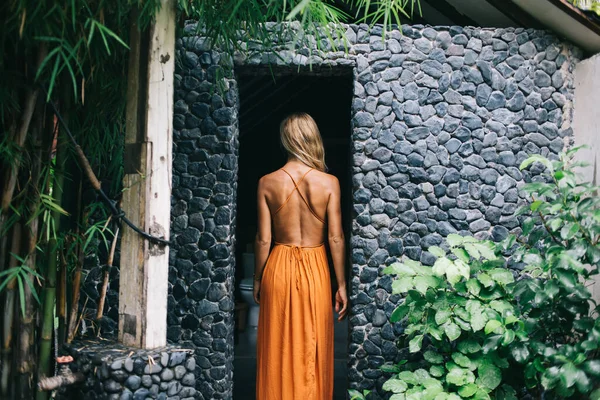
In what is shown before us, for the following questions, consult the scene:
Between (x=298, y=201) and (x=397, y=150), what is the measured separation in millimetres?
788

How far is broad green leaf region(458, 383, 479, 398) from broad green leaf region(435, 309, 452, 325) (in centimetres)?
37

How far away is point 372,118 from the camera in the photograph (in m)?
Result: 4.09

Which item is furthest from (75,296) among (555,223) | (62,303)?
(555,223)

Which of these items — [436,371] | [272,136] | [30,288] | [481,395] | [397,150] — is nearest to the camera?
[30,288]

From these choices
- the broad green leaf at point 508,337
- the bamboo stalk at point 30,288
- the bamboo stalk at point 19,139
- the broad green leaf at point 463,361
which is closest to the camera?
the bamboo stalk at point 19,139

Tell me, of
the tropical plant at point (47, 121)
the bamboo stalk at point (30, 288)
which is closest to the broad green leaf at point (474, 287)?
the tropical plant at point (47, 121)

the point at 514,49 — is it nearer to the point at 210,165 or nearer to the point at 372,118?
the point at 372,118

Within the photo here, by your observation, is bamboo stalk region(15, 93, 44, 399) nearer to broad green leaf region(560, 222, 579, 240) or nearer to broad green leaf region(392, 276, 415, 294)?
broad green leaf region(392, 276, 415, 294)

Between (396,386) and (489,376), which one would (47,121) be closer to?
(396,386)

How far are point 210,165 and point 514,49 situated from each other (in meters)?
2.22

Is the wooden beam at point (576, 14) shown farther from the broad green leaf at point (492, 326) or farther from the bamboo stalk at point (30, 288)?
the bamboo stalk at point (30, 288)

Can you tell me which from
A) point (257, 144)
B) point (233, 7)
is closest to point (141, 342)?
point (233, 7)

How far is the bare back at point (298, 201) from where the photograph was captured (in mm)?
3842

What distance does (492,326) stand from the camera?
333cm
